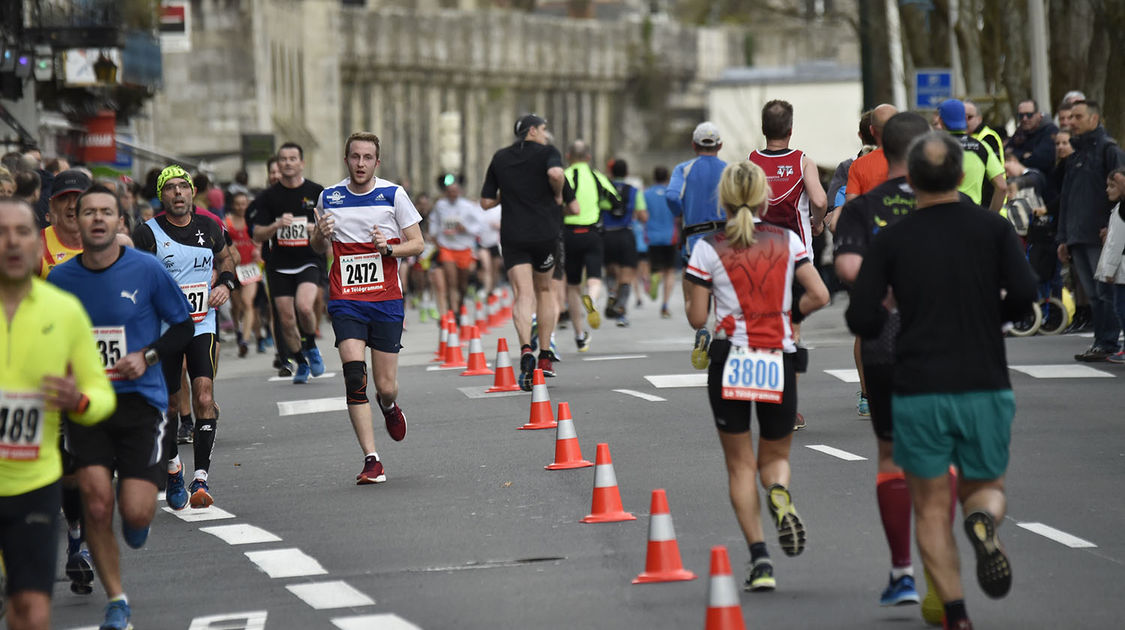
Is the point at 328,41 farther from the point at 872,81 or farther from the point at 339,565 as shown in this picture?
the point at 339,565

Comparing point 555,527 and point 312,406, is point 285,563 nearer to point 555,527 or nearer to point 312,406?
point 555,527

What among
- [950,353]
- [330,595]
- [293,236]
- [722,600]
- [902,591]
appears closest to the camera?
[722,600]

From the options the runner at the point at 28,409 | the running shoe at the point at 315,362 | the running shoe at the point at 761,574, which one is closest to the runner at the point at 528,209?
the running shoe at the point at 315,362

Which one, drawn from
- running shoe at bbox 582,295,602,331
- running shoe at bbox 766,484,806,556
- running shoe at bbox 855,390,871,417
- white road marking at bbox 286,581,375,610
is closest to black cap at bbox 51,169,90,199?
white road marking at bbox 286,581,375,610

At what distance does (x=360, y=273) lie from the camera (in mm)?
11195

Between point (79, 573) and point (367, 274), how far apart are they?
321cm

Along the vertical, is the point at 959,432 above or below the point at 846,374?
above

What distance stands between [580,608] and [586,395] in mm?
7532

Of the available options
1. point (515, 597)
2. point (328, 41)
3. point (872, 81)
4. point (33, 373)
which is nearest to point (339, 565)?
point (515, 597)

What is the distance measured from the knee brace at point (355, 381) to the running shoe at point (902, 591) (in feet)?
14.5

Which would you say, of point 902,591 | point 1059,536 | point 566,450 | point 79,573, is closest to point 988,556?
point 902,591

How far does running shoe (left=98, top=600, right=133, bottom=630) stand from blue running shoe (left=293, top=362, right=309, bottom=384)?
1075cm

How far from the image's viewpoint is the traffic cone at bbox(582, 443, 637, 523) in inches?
367

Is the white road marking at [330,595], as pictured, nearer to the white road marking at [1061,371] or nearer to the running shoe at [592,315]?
the white road marking at [1061,371]
